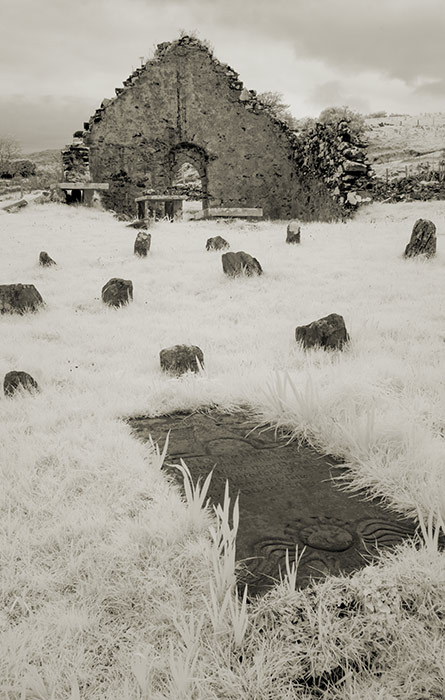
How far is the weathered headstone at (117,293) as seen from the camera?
5562mm

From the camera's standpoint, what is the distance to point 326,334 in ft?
13.4

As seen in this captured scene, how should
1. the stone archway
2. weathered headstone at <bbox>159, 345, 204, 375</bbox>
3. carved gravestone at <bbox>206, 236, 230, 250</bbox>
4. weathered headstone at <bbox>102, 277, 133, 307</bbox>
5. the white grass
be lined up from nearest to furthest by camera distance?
1. the white grass
2. weathered headstone at <bbox>159, 345, 204, 375</bbox>
3. weathered headstone at <bbox>102, 277, 133, 307</bbox>
4. carved gravestone at <bbox>206, 236, 230, 250</bbox>
5. the stone archway

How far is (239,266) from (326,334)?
2631 mm

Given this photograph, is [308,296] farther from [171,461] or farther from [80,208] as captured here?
[80,208]

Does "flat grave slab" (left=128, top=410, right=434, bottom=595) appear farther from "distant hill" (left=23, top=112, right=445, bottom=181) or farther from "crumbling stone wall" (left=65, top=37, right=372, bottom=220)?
"distant hill" (left=23, top=112, right=445, bottom=181)

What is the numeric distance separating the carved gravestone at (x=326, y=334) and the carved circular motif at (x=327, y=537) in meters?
2.21

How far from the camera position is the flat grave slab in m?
1.81

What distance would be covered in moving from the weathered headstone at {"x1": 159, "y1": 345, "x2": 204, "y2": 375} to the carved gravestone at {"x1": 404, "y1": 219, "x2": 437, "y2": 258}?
14.9ft

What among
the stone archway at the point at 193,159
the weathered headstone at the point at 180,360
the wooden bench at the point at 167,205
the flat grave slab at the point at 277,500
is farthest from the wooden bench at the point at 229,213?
the flat grave slab at the point at 277,500

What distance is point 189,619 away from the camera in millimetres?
1516

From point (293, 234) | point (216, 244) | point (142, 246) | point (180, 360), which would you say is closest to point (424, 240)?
point (293, 234)

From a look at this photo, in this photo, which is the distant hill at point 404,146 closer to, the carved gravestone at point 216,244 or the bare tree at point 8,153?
the bare tree at point 8,153

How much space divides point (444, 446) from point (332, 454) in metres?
0.54

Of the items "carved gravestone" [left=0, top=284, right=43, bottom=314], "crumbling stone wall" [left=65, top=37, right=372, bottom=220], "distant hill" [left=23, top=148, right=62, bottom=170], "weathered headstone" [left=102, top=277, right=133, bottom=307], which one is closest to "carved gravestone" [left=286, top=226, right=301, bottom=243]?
"weathered headstone" [left=102, top=277, right=133, bottom=307]
